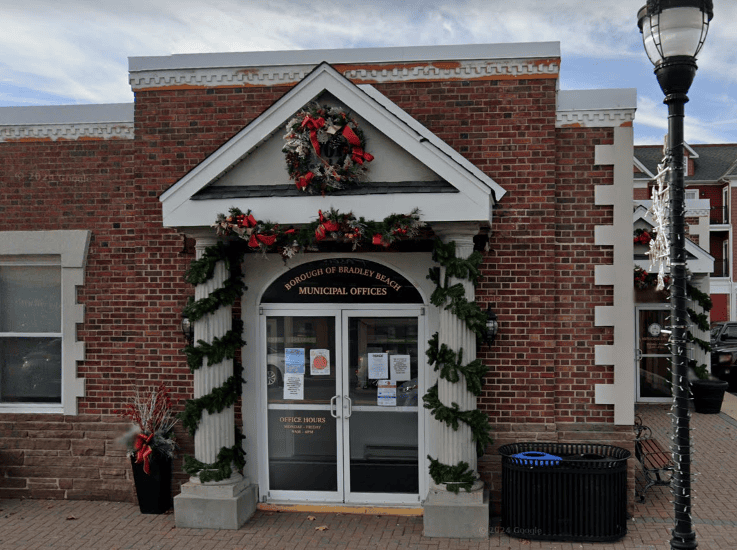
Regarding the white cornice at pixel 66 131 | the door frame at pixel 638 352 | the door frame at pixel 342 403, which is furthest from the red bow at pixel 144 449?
the door frame at pixel 638 352

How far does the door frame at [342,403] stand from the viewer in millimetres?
7828

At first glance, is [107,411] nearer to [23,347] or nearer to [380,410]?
[23,347]

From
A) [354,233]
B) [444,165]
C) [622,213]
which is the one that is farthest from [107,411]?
[622,213]

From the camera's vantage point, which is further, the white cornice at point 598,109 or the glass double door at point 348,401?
the glass double door at point 348,401

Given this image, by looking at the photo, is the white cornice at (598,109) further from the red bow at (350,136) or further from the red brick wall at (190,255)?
the red bow at (350,136)

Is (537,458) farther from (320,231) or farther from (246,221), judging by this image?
(246,221)

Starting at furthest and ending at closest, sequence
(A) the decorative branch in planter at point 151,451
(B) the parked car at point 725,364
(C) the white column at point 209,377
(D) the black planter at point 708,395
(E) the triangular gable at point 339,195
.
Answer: (B) the parked car at point 725,364 < (D) the black planter at point 708,395 < (A) the decorative branch in planter at point 151,451 < (C) the white column at point 209,377 < (E) the triangular gable at point 339,195

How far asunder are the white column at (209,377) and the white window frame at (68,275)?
6.16 feet

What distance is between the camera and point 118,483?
8586 mm

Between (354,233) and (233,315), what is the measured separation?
2.04 m

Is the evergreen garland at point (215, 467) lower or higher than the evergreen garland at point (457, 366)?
lower

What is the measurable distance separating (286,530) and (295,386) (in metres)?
1.53

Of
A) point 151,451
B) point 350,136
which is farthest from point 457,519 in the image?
point 350,136

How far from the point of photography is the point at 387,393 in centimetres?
790
